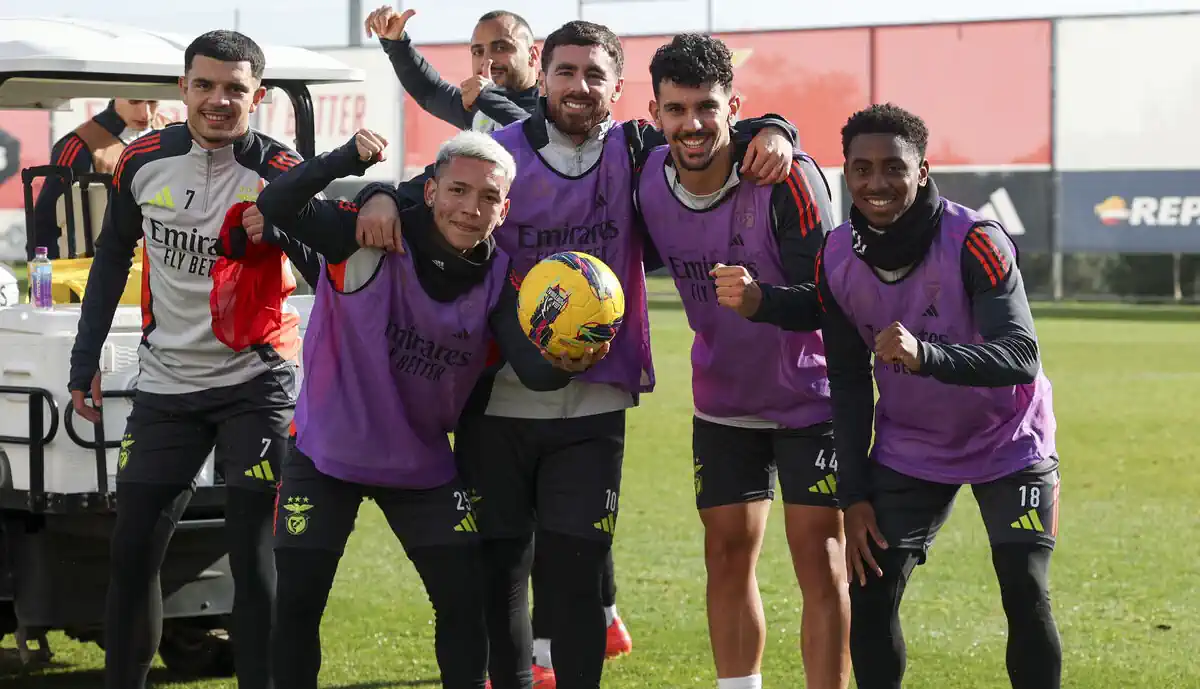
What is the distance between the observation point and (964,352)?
16.4ft

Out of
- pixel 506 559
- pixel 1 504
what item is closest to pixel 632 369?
pixel 506 559

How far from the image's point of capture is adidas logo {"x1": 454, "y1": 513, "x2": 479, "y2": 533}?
5.41m

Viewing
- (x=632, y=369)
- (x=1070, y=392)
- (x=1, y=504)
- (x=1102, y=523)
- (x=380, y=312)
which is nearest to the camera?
(x=380, y=312)

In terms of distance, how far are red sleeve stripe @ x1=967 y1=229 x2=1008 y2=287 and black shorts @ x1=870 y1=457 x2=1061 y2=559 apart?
60 centimetres

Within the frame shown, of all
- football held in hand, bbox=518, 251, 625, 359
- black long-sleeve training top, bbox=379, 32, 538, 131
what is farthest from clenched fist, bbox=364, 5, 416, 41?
football held in hand, bbox=518, 251, 625, 359

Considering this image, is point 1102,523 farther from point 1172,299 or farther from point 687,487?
point 1172,299

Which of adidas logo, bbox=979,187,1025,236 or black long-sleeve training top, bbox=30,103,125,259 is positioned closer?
black long-sleeve training top, bbox=30,103,125,259

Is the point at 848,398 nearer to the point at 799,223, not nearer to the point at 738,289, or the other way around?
the point at 738,289

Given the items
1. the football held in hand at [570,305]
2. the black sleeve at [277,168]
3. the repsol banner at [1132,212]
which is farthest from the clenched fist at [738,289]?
the repsol banner at [1132,212]

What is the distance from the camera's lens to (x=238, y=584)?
5.98 meters

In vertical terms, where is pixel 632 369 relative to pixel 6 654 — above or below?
above

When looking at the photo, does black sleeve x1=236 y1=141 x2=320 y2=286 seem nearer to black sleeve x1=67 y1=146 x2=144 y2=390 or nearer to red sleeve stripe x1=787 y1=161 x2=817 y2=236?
black sleeve x1=67 y1=146 x2=144 y2=390

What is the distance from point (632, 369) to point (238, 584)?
4.94ft

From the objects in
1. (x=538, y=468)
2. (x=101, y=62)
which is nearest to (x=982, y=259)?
(x=538, y=468)
